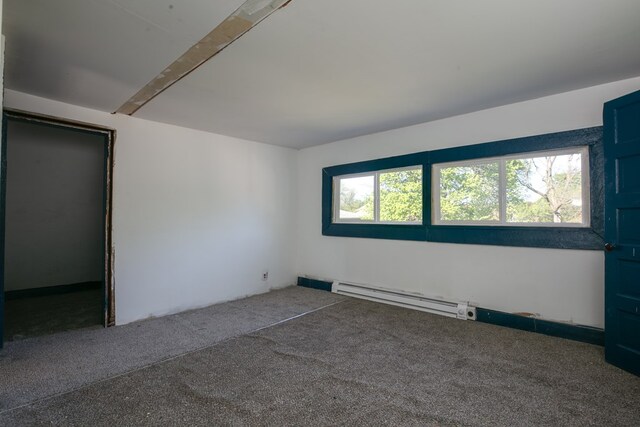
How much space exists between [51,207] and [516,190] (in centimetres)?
Result: 677

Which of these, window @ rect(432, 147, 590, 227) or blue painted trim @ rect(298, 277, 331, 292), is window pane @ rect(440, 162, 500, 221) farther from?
blue painted trim @ rect(298, 277, 331, 292)

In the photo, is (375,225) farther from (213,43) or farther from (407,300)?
(213,43)

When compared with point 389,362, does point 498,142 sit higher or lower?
higher

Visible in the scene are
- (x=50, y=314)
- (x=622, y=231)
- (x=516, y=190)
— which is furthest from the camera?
(x=50, y=314)

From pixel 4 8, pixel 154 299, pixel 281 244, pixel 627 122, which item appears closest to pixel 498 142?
pixel 627 122

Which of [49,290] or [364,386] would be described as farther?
[49,290]

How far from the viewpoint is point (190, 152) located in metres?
4.10

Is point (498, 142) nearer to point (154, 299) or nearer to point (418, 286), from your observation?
point (418, 286)

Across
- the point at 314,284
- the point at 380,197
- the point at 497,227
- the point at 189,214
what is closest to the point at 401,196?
the point at 380,197

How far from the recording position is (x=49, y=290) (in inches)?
194

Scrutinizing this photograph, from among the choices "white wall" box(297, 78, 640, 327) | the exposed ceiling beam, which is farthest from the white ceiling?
"white wall" box(297, 78, 640, 327)

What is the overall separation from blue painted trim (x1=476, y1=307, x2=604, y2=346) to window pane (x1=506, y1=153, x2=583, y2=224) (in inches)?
39.7

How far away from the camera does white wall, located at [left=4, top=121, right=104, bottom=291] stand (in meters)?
4.67

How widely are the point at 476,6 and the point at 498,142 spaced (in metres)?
1.97
